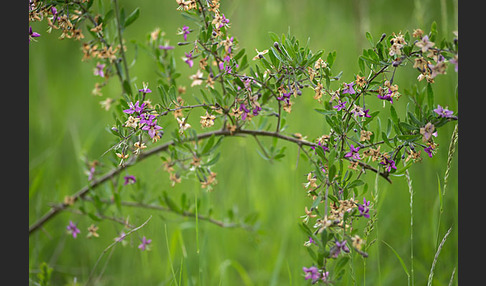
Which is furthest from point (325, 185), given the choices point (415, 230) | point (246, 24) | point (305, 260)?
point (246, 24)

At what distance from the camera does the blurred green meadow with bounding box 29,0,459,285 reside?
6.86 feet

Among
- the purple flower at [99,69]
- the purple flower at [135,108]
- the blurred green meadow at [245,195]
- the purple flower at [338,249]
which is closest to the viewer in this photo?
the purple flower at [338,249]

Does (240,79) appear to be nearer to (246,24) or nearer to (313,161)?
(313,161)

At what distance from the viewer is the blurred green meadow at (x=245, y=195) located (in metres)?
2.09

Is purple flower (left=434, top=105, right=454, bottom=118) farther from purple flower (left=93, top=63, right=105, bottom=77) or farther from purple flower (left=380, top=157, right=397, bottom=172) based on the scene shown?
purple flower (left=93, top=63, right=105, bottom=77)

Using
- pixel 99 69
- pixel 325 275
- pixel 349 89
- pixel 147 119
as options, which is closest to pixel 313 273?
pixel 325 275

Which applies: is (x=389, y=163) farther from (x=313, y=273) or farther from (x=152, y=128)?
(x=152, y=128)

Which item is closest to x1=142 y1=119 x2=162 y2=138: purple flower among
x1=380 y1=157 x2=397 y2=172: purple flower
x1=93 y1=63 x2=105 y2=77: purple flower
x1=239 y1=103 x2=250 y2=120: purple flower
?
x1=239 y1=103 x2=250 y2=120: purple flower

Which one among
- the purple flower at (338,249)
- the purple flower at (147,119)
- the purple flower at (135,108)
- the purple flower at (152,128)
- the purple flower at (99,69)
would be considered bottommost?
the purple flower at (338,249)

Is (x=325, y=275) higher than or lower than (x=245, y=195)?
lower

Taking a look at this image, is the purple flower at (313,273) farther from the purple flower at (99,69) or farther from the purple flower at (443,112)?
the purple flower at (99,69)

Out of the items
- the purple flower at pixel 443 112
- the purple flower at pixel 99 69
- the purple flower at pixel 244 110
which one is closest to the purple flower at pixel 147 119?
the purple flower at pixel 244 110

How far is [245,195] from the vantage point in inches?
105

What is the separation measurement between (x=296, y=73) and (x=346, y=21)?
8.32 feet
